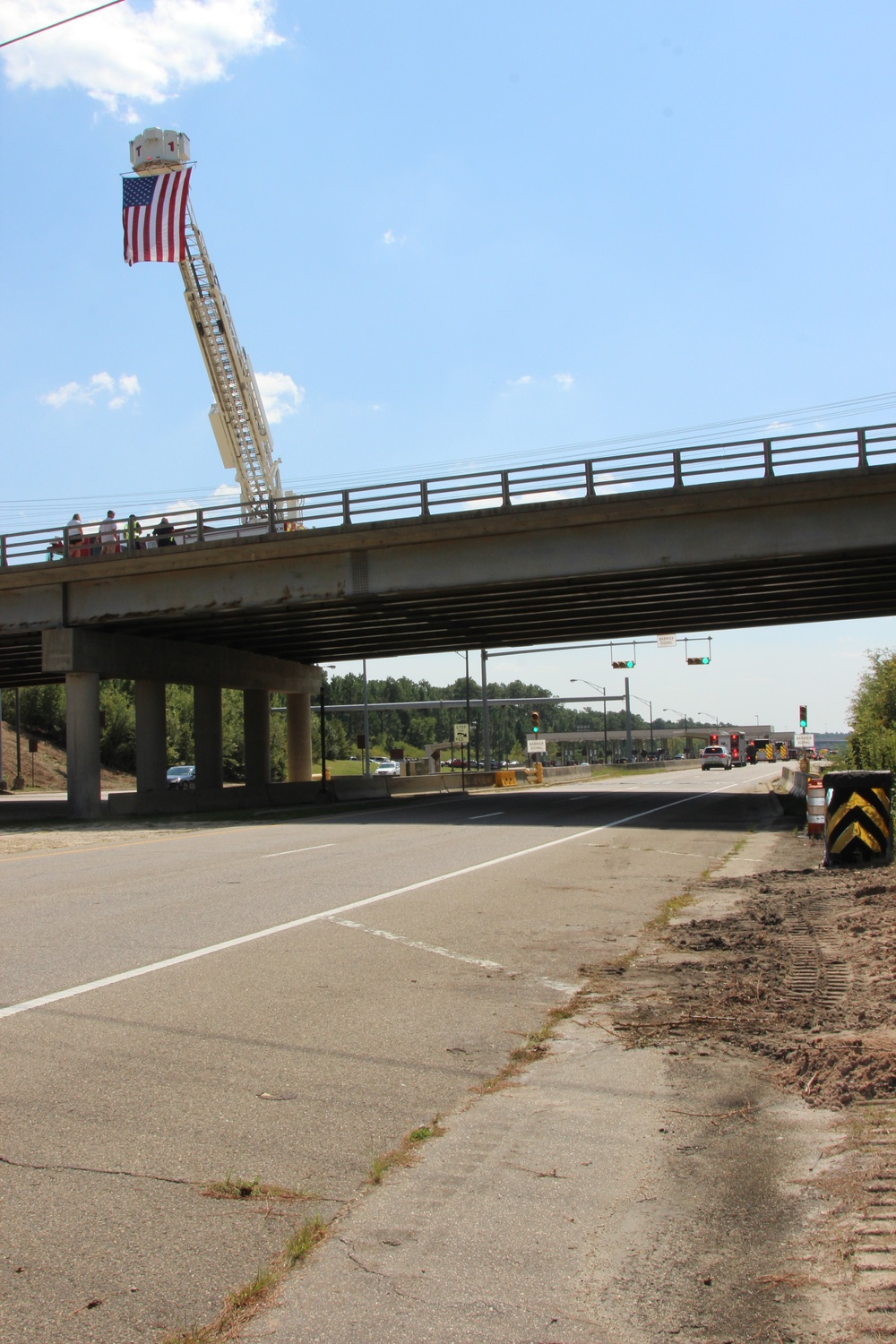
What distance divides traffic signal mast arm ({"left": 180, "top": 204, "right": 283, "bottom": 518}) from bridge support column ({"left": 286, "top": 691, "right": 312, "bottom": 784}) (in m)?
9.07

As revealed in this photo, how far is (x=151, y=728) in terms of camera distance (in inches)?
1535

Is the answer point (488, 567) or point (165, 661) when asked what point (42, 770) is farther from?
point (488, 567)

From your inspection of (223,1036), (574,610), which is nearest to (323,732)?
(574,610)

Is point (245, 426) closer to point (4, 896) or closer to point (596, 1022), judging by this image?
point (4, 896)

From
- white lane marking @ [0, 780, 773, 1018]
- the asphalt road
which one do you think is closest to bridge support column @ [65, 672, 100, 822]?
the asphalt road

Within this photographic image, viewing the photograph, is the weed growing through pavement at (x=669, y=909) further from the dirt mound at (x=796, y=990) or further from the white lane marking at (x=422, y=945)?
the white lane marking at (x=422, y=945)

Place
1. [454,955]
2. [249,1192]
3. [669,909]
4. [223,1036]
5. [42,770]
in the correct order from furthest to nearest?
1. [42,770]
2. [669,909]
3. [454,955]
4. [223,1036]
5. [249,1192]

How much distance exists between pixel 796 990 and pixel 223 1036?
3923mm

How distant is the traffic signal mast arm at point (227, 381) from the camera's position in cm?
5088

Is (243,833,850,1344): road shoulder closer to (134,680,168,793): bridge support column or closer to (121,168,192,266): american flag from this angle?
(134,680,168,793): bridge support column

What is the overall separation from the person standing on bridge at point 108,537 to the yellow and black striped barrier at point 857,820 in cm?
2424

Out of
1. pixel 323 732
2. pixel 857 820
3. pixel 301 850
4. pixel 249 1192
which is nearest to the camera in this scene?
pixel 249 1192

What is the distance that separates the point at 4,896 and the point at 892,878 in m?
10.5

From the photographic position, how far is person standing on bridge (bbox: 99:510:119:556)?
33656 millimetres
